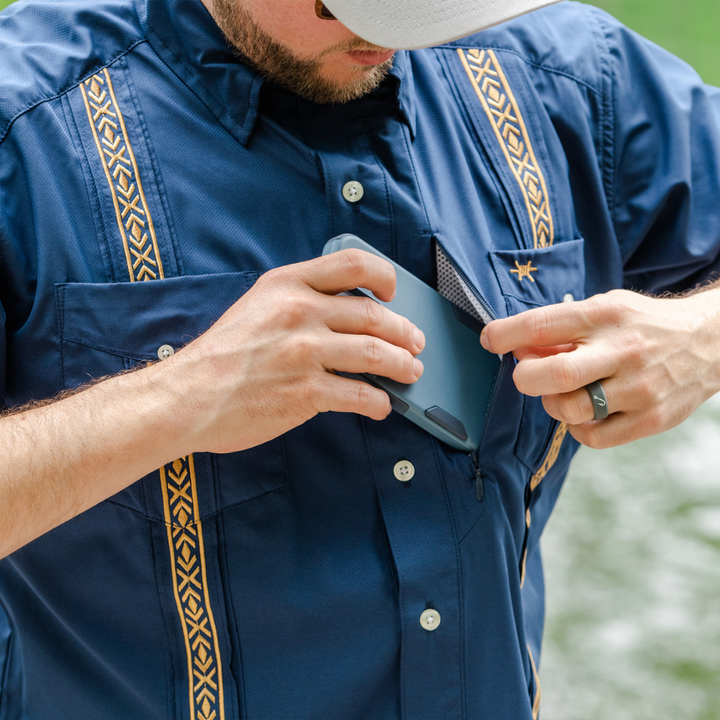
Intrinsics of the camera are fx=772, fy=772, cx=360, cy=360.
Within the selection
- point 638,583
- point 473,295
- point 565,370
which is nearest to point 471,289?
point 473,295

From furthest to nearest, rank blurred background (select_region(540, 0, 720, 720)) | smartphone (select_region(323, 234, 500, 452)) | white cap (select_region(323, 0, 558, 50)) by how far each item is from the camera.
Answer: blurred background (select_region(540, 0, 720, 720)) → smartphone (select_region(323, 234, 500, 452)) → white cap (select_region(323, 0, 558, 50))

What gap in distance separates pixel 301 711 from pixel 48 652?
0.29 metres

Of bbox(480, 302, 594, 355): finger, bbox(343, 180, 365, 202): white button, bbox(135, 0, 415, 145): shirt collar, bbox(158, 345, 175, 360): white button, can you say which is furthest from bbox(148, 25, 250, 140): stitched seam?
bbox(480, 302, 594, 355): finger

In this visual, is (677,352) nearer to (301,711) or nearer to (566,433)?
(566,433)

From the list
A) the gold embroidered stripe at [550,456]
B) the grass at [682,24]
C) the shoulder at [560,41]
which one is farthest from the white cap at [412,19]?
the grass at [682,24]

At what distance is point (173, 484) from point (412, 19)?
1.68ft

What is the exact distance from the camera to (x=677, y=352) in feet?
2.90

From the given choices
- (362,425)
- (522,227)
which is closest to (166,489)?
(362,425)

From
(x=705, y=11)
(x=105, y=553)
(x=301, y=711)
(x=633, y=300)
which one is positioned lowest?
(x=705, y=11)

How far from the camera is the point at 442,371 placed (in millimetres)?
832

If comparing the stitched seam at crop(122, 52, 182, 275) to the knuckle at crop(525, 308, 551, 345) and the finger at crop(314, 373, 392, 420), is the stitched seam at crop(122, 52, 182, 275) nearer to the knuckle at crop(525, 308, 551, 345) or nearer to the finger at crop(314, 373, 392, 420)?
the finger at crop(314, 373, 392, 420)

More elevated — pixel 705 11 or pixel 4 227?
pixel 4 227

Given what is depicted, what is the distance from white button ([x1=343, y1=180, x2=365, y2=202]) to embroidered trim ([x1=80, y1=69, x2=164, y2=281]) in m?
0.21

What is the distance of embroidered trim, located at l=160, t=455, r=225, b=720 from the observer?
0.81 metres
